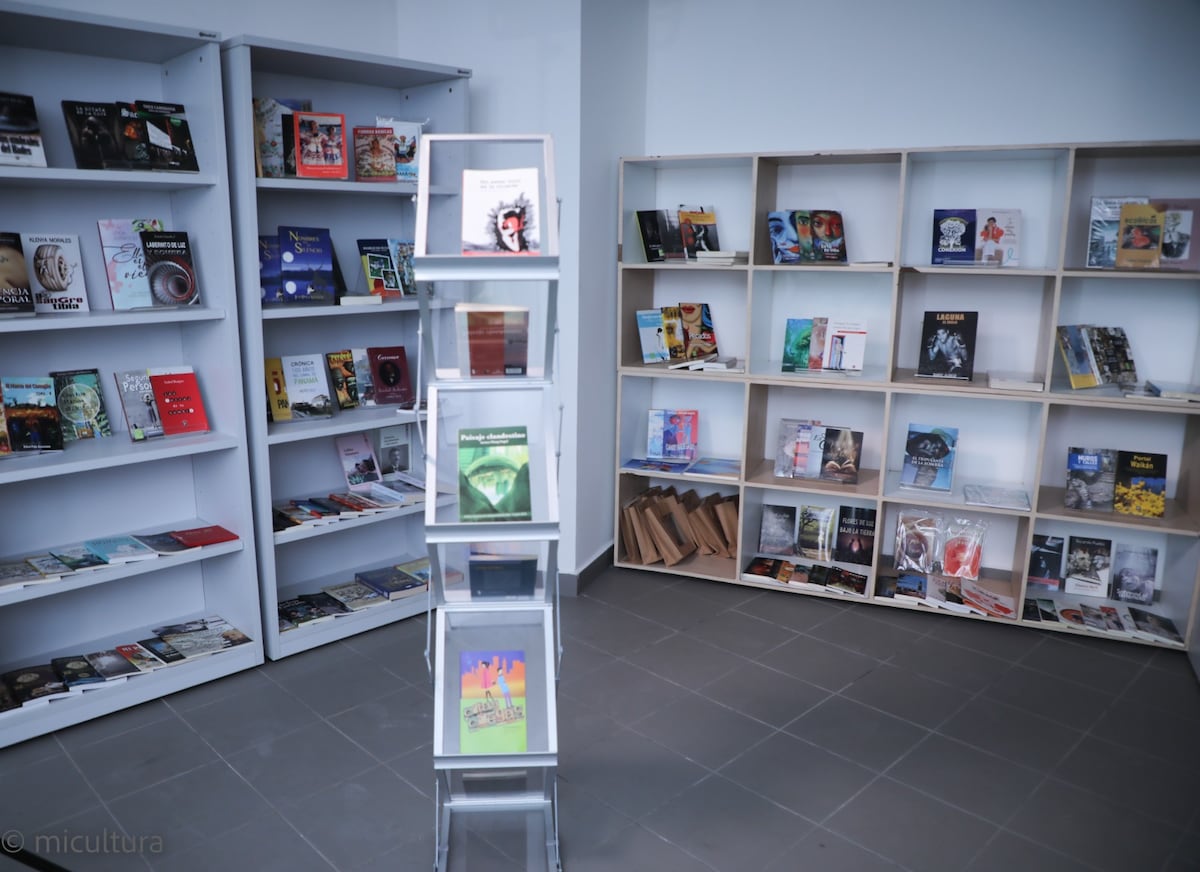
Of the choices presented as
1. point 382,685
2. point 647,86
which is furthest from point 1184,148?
point 382,685

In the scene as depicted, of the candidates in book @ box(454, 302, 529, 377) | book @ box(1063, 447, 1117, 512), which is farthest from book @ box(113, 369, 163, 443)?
book @ box(1063, 447, 1117, 512)

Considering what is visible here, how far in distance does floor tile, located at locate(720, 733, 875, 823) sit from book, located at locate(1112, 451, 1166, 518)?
173cm

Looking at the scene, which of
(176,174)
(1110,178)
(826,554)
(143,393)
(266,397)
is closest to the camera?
(176,174)

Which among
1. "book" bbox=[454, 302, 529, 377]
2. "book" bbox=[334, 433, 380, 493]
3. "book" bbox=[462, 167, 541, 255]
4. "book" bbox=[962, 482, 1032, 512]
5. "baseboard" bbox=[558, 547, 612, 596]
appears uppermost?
"book" bbox=[462, 167, 541, 255]

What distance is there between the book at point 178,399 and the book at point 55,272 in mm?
326

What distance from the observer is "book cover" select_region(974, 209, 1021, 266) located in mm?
3682

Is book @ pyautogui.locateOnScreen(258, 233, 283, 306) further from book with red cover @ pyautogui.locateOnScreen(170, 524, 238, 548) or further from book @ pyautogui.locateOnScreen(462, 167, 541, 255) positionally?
book @ pyautogui.locateOnScreen(462, 167, 541, 255)

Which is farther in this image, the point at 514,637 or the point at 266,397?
the point at 266,397

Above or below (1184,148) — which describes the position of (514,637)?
below

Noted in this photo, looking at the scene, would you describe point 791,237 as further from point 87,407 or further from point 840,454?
point 87,407

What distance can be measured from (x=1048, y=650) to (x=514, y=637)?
2389mm

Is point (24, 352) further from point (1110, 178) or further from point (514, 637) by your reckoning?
point (1110, 178)

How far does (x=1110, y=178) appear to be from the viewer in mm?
3615

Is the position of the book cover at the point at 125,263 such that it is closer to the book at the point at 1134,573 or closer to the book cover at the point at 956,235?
the book cover at the point at 956,235
